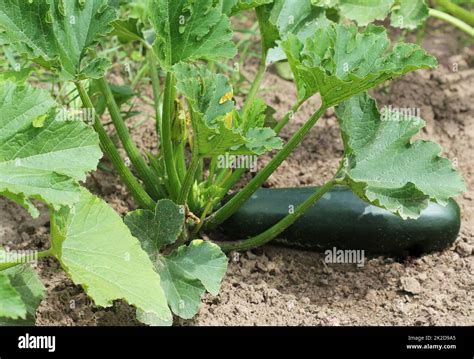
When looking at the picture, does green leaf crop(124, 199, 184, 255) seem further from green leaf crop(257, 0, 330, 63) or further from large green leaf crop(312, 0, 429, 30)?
large green leaf crop(312, 0, 429, 30)

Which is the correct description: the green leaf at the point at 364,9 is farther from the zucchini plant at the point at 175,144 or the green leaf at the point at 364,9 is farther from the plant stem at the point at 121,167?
the plant stem at the point at 121,167

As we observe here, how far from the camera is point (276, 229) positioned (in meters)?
3.63

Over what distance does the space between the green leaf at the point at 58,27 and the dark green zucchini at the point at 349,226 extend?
3.36ft

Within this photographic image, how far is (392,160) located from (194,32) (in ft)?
3.15

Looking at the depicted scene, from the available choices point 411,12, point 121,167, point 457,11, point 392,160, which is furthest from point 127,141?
point 457,11

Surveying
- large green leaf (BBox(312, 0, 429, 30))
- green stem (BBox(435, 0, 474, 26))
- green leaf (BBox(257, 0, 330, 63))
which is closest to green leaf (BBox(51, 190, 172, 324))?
green leaf (BBox(257, 0, 330, 63))

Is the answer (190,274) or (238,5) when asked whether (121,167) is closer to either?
(190,274)

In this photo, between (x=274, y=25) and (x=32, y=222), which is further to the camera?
(x=32, y=222)

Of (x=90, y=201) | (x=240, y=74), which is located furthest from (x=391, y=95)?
(x=90, y=201)

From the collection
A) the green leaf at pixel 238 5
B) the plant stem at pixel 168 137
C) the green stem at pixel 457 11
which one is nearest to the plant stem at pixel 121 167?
the plant stem at pixel 168 137

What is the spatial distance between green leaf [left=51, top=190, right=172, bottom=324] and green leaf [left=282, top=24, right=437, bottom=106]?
852mm

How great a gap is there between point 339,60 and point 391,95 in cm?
153

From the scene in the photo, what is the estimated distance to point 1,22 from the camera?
323 cm
